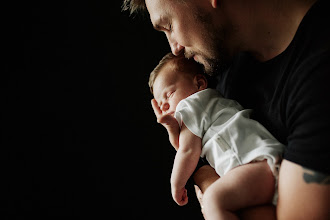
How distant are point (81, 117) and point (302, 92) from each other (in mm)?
1132

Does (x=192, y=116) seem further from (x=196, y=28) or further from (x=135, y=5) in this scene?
(x=135, y=5)

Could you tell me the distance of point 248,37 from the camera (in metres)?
1.21

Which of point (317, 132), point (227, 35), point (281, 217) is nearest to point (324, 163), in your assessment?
point (317, 132)

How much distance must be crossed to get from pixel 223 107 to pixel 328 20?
45 centimetres

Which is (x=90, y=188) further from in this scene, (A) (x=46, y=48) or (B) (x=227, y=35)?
(B) (x=227, y=35)

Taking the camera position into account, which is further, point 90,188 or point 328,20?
point 90,188

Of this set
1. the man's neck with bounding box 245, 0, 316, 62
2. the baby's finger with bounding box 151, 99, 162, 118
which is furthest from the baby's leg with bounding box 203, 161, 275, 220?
the baby's finger with bounding box 151, 99, 162, 118

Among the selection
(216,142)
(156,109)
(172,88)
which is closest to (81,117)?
(156,109)

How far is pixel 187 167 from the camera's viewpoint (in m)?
1.20

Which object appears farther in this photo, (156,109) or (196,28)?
(156,109)

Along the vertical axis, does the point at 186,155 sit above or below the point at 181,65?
below

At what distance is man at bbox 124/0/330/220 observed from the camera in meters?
0.86

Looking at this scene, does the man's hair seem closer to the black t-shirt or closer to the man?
the man

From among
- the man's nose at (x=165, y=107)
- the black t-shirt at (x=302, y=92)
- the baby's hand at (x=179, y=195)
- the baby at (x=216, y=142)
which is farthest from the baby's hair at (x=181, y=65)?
the baby's hand at (x=179, y=195)
